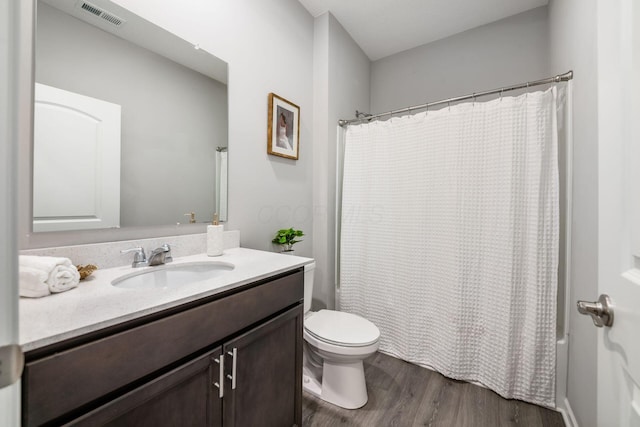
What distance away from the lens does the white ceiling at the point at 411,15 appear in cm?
200

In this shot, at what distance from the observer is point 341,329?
5.06ft

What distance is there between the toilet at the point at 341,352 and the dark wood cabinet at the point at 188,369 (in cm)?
25

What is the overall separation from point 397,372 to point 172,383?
153 centimetres

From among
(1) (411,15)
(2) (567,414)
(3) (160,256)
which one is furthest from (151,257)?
(1) (411,15)

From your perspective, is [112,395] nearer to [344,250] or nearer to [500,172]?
[344,250]

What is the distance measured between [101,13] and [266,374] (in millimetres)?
1579

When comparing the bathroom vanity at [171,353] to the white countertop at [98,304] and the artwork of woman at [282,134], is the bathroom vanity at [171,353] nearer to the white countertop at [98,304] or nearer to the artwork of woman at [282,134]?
the white countertop at [98,304]

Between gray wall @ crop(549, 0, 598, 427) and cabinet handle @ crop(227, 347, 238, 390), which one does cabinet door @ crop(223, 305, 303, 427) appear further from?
gray wall @ crop(549, 0, 598, 427)

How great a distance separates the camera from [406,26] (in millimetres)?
2268

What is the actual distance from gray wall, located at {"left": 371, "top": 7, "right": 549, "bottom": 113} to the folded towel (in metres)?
2.74

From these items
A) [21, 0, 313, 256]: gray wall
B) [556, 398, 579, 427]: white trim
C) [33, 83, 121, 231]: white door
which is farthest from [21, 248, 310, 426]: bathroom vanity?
[556, 398, 579, 427]: white trim

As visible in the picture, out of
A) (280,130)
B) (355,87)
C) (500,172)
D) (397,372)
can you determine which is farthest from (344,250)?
(355,87)

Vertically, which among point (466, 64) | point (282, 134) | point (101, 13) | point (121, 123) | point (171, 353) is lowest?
point (171, 353)

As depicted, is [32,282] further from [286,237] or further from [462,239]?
[462,239]
